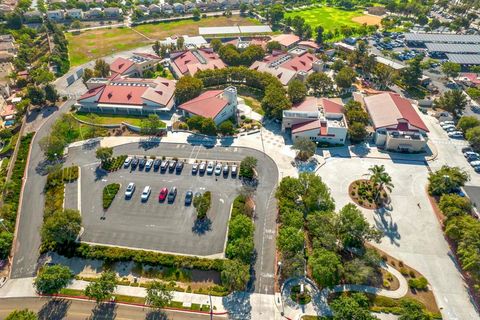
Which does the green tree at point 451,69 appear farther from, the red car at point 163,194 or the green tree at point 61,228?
the green tree at point 61,228

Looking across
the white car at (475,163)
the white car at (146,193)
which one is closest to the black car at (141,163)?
the white car at (146,193)

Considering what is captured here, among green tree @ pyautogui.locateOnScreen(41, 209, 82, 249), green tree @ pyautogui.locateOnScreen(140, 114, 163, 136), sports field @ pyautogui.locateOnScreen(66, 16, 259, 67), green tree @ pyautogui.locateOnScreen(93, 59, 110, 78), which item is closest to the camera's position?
green tree @ pyautogui.locateOnScreen(41, 209, 82, 249)

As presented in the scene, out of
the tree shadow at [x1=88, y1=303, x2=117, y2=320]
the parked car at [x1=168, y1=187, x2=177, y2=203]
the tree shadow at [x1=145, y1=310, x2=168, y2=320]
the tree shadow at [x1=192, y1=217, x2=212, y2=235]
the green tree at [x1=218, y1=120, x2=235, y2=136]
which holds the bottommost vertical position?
the tree shadow at [x1=145, y1=310, x2=168, y2=320]

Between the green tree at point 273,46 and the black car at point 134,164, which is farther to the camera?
the green tree at point 273,46

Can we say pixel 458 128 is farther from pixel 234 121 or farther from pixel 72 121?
pixel 72 121

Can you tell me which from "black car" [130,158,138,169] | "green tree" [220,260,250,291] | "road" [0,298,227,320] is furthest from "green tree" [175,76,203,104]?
"road" [0,298,227,320]

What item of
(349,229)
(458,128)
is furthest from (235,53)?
(349,229)

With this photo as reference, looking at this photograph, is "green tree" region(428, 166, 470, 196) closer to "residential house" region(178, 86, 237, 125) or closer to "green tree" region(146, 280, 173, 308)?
"residential house" region(178, 86, 237, 125)

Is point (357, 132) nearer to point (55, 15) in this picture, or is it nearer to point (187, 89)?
point (187, 89)
